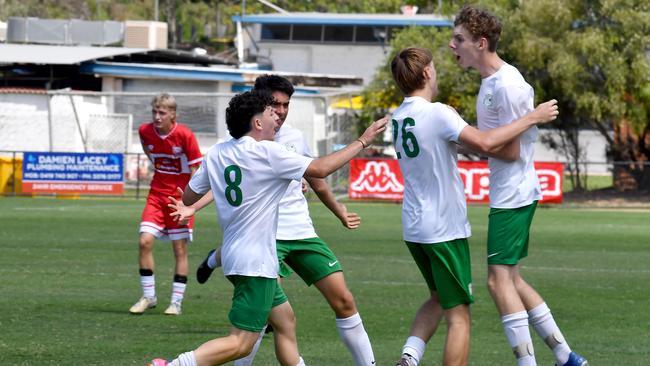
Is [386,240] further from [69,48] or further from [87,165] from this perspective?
[69,48]

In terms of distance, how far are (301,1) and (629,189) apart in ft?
196

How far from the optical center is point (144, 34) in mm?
58094

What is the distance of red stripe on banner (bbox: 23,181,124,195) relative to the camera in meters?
33.9

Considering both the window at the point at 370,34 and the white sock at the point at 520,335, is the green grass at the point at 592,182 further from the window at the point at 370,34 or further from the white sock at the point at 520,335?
the white sock at the point at 520,335

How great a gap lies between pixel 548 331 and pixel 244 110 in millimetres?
2588

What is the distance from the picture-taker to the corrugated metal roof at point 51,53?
A: 46781mm

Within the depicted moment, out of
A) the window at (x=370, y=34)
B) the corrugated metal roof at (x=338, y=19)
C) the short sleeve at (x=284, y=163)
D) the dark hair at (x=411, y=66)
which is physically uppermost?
the corrugated metal roof at (x=338, y=19)

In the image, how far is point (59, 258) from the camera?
17984 mm

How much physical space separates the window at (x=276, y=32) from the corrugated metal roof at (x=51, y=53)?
16.3 meters

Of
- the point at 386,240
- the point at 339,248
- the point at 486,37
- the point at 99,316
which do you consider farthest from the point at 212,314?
the point at 386,240

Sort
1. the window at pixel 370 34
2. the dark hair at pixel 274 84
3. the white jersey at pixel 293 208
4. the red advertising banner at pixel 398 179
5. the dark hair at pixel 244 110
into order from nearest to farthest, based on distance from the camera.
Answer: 1. the dark hair at pixel 244 110
2. the dark hair at pixel 274 84
3. the white jersey at pixel 293 208
4. the red advertising banner at pixel 398 179
5. the window at pixel 370 34

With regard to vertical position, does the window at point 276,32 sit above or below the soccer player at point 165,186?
above

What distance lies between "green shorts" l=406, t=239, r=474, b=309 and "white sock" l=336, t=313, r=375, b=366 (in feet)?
2.92

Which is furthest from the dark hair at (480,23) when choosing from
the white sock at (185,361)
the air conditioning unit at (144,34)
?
the air conditioning unit at (144,34)
